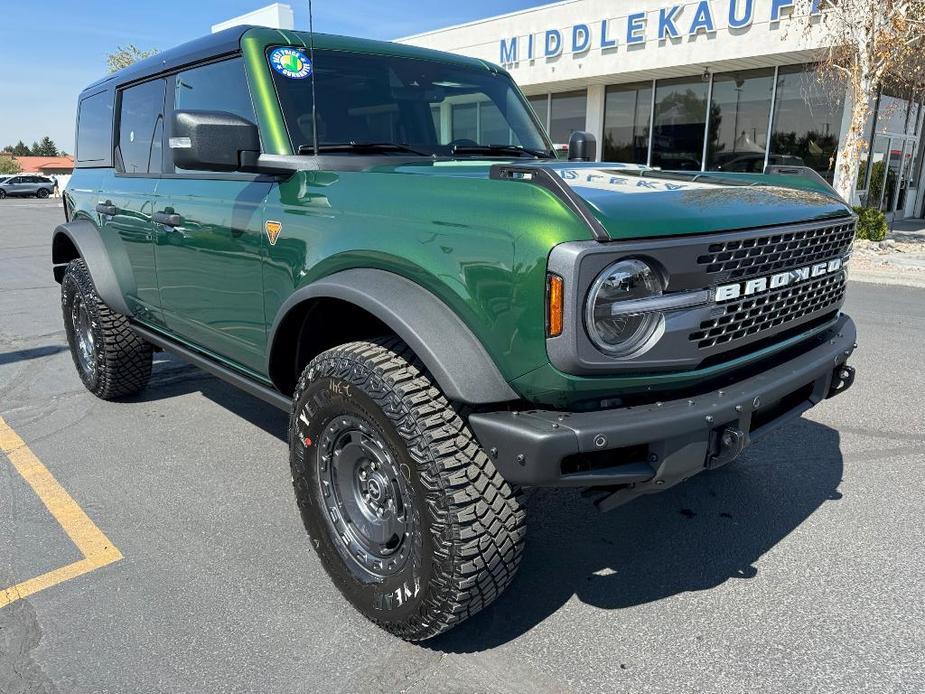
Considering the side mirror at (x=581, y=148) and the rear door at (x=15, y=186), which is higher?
the side mirror at (x=581, y=148)

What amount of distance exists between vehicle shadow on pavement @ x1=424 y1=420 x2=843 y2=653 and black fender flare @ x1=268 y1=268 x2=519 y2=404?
938mm

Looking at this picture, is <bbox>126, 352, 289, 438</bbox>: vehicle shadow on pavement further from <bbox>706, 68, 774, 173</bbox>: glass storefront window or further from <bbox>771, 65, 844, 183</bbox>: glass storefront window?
<bbox>706, 68, 774, 173</bbox>: glass storefront window

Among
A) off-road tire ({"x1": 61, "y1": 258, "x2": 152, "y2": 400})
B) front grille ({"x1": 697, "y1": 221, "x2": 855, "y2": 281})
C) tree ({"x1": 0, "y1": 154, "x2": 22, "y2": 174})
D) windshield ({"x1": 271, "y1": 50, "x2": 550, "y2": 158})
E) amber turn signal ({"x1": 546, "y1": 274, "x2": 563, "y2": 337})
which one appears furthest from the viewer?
tree ({"x1": 0, "y1": 154, "x2": 22, "y2": 174})

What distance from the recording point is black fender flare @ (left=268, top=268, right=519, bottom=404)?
6.32ft

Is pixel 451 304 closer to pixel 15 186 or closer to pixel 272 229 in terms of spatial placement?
pixel 272 229

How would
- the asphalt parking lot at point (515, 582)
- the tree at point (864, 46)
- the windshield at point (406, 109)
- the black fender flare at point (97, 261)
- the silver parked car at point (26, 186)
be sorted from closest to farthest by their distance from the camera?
1. the asphalt parking lot at point (515, 582)
2. the windshield at point (406, 109)
3. the black fender flare at point (97, 261)
4. the tree at point (864, 46)
5. the silver parked car at point (26, 186)

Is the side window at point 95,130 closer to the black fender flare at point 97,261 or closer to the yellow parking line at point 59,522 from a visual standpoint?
the black fender flare at point 97,261

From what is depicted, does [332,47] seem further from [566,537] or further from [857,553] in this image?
[857,553]

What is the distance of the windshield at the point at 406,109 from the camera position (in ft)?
9.39

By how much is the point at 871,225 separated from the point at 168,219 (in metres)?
13.5

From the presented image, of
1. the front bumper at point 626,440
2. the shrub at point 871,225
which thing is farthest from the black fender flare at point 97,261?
the shrub at point 871,225

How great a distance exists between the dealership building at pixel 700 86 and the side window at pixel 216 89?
444 inches

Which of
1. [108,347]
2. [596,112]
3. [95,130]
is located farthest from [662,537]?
[596,112]

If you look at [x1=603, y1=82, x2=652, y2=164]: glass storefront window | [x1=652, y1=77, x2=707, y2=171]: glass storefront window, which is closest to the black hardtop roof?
[x1=652, y1=77, x2=707, y2=171]: glass storefront window
